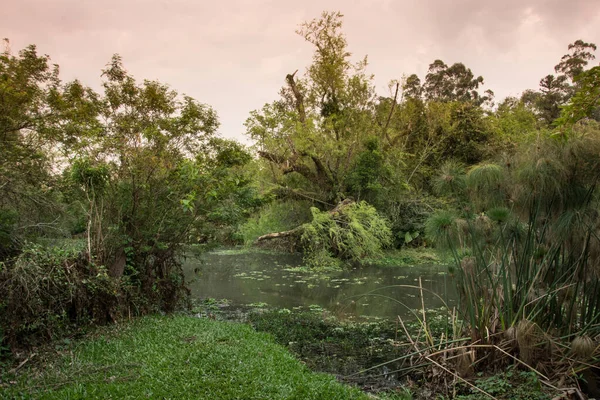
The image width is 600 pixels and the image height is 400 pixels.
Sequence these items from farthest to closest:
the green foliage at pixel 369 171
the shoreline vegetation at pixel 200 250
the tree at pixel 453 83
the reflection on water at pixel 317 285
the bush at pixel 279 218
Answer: the tree at pixel 453 83 → the bush at pixel 279 218 → the green foliage at pixel 369 171 → the reflection on water at pixel 317 285 → the shoreline vegetation at pixel 200 250

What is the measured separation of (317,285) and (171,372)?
931cm

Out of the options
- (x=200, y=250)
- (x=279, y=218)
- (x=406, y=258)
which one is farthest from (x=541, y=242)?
(x=279, y=218)

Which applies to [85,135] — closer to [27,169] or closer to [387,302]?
[27,169]

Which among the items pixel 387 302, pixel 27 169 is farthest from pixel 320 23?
pixel 27 169

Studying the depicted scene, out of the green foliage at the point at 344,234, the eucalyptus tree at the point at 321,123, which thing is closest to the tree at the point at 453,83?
the eucalyptus tree at the point at 321,123

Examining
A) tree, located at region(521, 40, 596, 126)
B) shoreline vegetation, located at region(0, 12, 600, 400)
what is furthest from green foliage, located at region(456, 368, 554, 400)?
tree, located at region(521, 40, 596, 126)

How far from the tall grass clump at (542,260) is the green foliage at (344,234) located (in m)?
10.9

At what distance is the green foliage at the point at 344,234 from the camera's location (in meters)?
17.5

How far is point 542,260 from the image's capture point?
5594 mm

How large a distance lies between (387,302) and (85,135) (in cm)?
862

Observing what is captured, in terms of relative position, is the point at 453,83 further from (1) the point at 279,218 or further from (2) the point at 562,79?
(1) the point at 279,218

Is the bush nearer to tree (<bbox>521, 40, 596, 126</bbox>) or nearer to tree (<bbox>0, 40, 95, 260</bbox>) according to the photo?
tree (<bbox>0, 40, 95, 260</bbox>)

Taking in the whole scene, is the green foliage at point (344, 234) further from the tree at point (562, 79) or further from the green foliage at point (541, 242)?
the tree at point (562, 79)

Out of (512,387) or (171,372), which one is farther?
(171,372)
